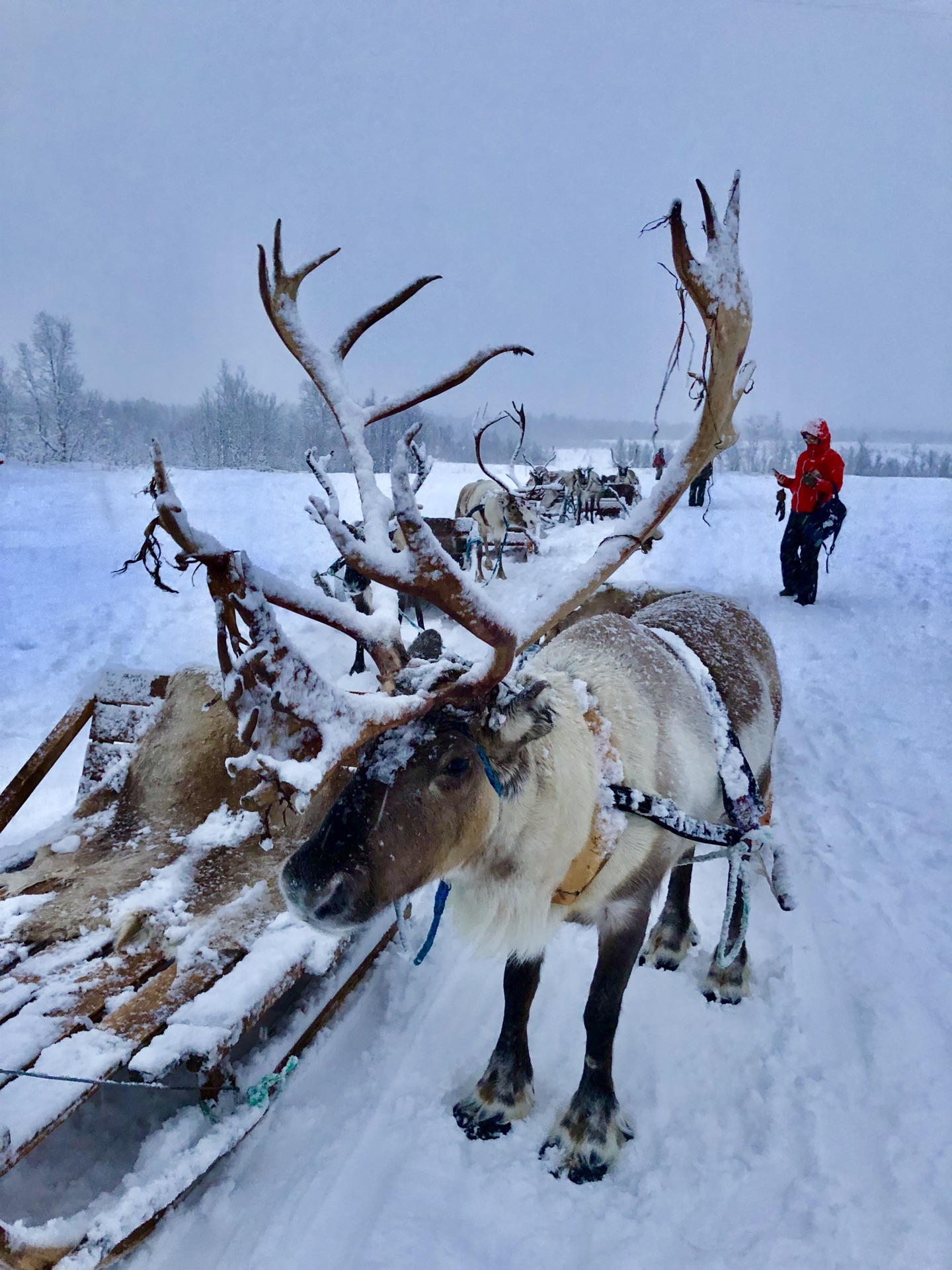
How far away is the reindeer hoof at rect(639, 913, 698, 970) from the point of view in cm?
274

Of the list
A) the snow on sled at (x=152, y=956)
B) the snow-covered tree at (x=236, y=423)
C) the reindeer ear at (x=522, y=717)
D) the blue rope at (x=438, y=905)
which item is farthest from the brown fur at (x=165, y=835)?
the snow-covered tree at (x=236, y=423)

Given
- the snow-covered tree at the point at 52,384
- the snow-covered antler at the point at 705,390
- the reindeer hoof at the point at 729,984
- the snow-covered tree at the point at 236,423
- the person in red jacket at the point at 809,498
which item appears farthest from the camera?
the snow-covered tree at the point at 236,423

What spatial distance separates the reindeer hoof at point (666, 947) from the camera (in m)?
2.74

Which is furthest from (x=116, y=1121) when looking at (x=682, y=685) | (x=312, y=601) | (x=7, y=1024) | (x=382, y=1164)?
(x=682, y=685)

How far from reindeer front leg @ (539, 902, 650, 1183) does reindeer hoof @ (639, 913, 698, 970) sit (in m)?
0.78

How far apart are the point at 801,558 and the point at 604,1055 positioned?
7.22m

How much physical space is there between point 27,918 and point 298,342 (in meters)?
2.41

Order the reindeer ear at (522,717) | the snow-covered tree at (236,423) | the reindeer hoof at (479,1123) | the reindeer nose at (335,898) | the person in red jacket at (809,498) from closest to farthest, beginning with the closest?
the reindeer nose at (335,898) → the reindeer ear at (522,717) → the reindeer hoof at (479,1123) → the person in red jacket at (809,498) → the snow-covered tree at (236,423)

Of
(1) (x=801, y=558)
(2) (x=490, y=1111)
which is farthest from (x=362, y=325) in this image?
(1) (x=801, y=558)

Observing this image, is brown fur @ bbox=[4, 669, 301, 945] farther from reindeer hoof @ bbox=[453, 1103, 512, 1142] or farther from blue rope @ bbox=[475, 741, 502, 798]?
blue rope @ bbox=[475, 741, 502, 798]

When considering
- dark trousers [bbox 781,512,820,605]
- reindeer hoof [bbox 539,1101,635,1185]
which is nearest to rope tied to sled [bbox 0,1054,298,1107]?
reindeer hoof [bbox 539,1101,635,1185]

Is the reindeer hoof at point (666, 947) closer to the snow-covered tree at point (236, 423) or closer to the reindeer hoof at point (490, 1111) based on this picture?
the reindeer hoof at point (490, 1111)

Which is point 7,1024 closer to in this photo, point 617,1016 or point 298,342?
point 617,1016

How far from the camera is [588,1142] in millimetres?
1953
